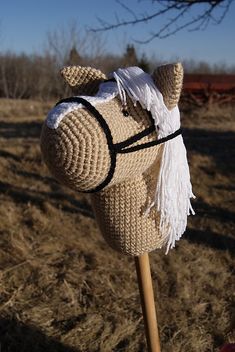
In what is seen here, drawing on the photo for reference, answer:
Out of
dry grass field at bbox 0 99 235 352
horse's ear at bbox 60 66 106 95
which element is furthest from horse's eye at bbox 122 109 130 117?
dry grass field at bbox 0 99 235 352

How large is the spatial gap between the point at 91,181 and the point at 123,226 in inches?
8.2

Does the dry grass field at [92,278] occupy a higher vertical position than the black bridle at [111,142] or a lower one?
lower

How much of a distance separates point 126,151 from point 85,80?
224 mm

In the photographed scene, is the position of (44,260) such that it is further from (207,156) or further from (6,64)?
(6,64)

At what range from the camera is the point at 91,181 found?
37.8 inches

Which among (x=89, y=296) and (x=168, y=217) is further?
(x=89, y=296)

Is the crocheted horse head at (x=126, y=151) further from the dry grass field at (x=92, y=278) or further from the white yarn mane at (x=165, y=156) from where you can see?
the dry grass field at (x=92, y=278)

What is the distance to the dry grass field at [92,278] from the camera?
193cm

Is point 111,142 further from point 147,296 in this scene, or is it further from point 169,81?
point 147,296

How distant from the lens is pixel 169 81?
101cm

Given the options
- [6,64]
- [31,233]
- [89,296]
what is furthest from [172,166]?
[6,64]

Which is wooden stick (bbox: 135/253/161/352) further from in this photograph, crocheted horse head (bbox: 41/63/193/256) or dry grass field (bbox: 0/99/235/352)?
dry grass field (bbox: 0/99/235/352)

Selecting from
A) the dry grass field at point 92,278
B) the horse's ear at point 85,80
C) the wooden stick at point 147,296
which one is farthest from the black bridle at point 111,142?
the dry grass field at point 92,278

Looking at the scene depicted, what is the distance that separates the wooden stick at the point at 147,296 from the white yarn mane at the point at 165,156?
0.08m
